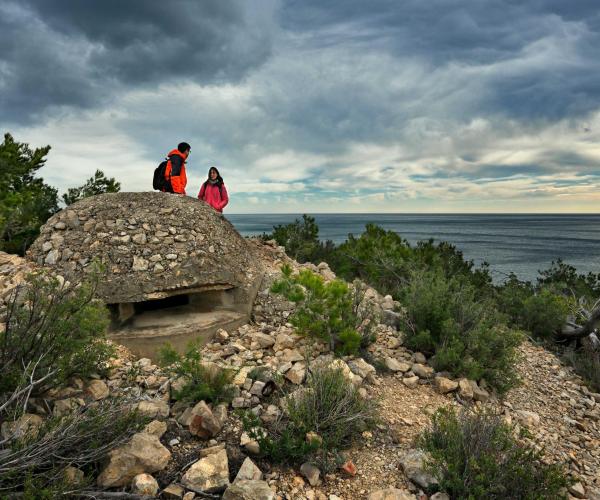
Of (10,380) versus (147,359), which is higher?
(10,380)

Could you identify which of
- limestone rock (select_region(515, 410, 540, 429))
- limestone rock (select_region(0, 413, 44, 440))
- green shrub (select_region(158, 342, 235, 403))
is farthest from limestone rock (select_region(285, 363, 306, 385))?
limestone rock (select_region(515, 410, 540, 429))

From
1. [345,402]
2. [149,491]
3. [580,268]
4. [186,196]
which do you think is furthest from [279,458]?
[580,268]

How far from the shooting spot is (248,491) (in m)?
2.75

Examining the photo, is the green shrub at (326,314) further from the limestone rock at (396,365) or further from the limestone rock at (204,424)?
the limestone rock at (204,424)

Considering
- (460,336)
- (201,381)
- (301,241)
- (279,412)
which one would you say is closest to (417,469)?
(279,412)

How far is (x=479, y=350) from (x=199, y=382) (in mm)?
3750

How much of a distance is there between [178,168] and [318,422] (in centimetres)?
583

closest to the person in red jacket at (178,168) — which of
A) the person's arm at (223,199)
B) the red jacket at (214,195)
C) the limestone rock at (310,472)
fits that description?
the red jacket at (214,195)

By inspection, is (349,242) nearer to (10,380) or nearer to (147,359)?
(147,359)

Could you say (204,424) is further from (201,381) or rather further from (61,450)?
(61,450)

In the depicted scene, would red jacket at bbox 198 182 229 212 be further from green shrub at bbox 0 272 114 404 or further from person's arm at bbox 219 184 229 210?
green shrub at bbox 0 272 114 404

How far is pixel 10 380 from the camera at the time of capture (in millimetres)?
3193

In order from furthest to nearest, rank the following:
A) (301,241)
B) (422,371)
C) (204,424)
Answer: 1. (301,241)
2. (422,371)
3. (204,424)

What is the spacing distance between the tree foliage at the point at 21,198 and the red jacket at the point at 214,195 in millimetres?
3467
